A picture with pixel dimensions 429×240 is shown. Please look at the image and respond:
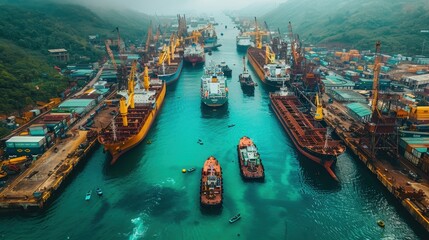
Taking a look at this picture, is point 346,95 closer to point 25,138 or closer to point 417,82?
point 417,82

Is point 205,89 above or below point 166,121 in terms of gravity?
above

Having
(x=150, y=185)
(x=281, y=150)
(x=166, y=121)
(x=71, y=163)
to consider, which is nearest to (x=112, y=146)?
(x=71, y=163)

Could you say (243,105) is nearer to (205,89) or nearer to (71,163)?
(205,89)

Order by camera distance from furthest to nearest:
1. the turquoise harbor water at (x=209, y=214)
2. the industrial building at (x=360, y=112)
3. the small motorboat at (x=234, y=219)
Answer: the industrial building at (x=360, y=112), the small motorboat at (x=234, y=219), the turquoise harbor water at (x=209, y=214)

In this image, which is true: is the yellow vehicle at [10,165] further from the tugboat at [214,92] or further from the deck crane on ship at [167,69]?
the deck crane on ship at [167,69]

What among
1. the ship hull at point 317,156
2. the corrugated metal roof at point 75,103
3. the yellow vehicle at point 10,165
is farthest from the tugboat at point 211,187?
the corrugated metal roof at point 75,103

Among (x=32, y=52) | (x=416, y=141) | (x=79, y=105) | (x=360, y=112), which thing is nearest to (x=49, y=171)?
(x=79, y=105)

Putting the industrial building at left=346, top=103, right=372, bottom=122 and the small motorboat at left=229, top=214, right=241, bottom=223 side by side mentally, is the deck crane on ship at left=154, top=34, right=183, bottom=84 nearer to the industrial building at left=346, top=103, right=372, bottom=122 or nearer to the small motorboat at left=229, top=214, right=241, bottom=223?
the industrial building at left=346, top=103, right=372, bottom=122
